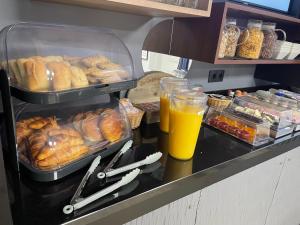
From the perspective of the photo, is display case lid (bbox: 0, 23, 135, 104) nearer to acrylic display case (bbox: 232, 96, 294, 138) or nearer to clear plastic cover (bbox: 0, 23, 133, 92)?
clear plastic cover (bbox: 0, 23, 133, 92)

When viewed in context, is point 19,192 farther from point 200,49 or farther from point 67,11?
point 200,49

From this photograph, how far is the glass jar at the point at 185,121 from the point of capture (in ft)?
2.49

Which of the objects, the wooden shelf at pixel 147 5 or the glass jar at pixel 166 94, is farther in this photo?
the glass jar at pixel 166 94

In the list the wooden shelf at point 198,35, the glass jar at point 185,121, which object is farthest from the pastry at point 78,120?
the wooden shelf at point 198,35

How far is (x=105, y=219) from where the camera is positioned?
22.0 inches

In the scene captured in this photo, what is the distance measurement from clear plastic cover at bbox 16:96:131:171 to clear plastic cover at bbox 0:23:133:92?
142mm

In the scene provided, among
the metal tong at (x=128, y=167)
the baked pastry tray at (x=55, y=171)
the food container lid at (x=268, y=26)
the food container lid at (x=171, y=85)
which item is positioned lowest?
the metal tong at (x=128, y=167)

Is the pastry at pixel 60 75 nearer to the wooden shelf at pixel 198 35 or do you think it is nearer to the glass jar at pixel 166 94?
the glass jar at pixel 166 94

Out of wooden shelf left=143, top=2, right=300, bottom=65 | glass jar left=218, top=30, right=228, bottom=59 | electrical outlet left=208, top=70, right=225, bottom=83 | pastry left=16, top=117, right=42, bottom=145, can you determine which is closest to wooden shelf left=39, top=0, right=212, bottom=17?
wooden shelf left=143, top=2, right=300, bottom=65

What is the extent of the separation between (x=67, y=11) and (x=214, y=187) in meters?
0.82

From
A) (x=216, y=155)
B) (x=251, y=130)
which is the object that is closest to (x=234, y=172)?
(x=216, y=155)

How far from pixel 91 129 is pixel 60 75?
206mm

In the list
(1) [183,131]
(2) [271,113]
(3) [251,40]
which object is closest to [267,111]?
(2) [271,113]

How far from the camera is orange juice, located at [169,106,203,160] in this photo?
2.48ft
